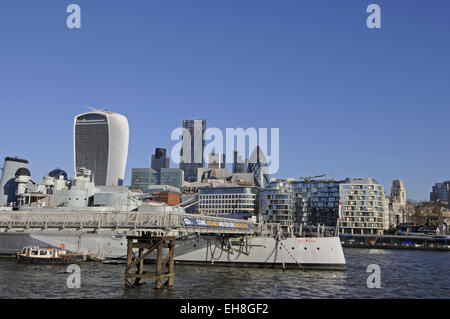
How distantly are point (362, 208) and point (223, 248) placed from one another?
13649 cm

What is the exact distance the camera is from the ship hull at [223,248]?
66.6 m

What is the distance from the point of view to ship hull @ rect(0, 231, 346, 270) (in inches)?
2621

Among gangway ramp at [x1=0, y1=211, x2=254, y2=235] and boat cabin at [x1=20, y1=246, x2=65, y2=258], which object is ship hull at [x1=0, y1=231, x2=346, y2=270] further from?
boat cabin at [x1=20, y1=246, x2=65, y2=258]

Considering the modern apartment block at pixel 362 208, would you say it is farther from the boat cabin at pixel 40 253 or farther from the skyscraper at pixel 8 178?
the skyscraper at pixel 8 178

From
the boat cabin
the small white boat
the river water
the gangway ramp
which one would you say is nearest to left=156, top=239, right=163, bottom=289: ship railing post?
the river water

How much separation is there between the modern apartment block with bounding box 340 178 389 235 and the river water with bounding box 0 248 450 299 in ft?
414

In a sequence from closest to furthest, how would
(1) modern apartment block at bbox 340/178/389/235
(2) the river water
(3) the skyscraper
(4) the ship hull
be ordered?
(2) the river water < (4) the ship hull < (3) the skyscraper < (1) modern apartment block at bbox 340/178/389/235

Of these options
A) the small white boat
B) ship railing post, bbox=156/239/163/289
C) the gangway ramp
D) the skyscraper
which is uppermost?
the skyscraper

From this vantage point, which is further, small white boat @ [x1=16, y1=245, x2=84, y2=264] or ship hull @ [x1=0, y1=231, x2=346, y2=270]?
small white boat @ [x1=16, y1=245, x2=84, y2=264]

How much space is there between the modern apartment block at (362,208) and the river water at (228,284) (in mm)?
126093

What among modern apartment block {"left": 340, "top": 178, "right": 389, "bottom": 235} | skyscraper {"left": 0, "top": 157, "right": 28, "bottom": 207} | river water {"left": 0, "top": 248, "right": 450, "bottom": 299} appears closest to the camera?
river water {"left": 0, "top": 248, "right": 450, "bottom": 299}

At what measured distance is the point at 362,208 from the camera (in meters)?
190

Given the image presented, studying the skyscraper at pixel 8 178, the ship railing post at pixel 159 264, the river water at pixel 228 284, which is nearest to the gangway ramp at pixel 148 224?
the ship railing post at pixel 159 264
